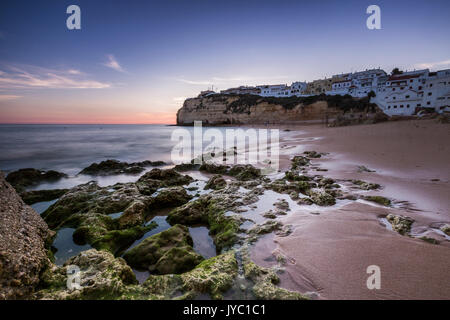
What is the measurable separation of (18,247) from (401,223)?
18.6 feet

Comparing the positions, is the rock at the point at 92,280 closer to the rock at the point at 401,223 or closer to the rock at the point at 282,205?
the rock at the point at 282,205

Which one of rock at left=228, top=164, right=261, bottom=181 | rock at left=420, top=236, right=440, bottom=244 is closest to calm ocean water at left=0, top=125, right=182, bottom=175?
rock at left=228, top=164, right=261, bottom=181

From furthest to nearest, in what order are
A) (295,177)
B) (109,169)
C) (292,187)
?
(109,169)
(295,177)
(292,187)

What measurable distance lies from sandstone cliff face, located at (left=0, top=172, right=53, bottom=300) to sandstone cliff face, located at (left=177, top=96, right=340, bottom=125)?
162 ft

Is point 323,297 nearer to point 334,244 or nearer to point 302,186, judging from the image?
point 334,244

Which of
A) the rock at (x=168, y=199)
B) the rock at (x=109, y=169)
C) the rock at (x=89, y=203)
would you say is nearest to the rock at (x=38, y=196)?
the rock at (x=89, y=203)

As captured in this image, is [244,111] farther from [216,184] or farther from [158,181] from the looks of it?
[216,184]

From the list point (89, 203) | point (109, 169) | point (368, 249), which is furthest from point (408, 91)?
point (89, 203)

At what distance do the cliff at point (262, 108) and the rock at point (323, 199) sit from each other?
44408 millimetres

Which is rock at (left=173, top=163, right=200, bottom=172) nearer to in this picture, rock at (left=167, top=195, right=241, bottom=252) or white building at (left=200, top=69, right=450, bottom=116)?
rock at (left=167, top=195, right=241, bottom=252)

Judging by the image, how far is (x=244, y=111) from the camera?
59.0 meters

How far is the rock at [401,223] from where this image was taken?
10.4 feet

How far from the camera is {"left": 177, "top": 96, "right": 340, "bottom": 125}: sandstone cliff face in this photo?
46.2 m

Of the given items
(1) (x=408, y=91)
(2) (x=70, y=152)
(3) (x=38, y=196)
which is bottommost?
(3) (x=38, y=196)
